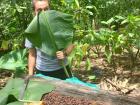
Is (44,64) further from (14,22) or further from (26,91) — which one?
(14,22)

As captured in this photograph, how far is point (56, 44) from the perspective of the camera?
6.79 feet

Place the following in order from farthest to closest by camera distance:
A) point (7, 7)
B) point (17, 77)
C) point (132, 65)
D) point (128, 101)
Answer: point (132, 65)
point (7, 7)
point (17, 77)
point (128, 101)

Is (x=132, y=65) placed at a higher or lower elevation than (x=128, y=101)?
lower

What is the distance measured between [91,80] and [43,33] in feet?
9.28

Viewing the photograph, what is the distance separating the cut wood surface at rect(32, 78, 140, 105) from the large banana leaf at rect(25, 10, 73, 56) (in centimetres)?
23

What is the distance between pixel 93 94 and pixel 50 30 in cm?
40

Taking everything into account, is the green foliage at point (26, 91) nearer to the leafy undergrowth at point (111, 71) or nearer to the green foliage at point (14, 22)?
the leafy undergrowth at point (111, 71)

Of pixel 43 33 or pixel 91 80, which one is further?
pixel 91 80

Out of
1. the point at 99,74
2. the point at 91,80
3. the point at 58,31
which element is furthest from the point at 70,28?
the point at 99,74

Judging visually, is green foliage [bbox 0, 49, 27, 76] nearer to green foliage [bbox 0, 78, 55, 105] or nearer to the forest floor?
green foliage [bbox 0, 78, 55, 105]

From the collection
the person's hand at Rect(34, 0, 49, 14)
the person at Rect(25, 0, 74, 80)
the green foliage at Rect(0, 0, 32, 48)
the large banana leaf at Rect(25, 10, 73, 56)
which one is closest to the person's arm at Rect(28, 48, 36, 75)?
the person at Rect(25, 0, 74, 80)

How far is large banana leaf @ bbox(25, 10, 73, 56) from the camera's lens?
2.04m

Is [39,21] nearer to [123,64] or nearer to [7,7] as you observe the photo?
[7,7]

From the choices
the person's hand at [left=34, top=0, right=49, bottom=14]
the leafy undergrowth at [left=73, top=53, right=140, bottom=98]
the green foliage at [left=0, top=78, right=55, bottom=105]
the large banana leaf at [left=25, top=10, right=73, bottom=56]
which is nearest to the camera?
the green foliage at [left=0, top=78, right=55, bottom=105]
